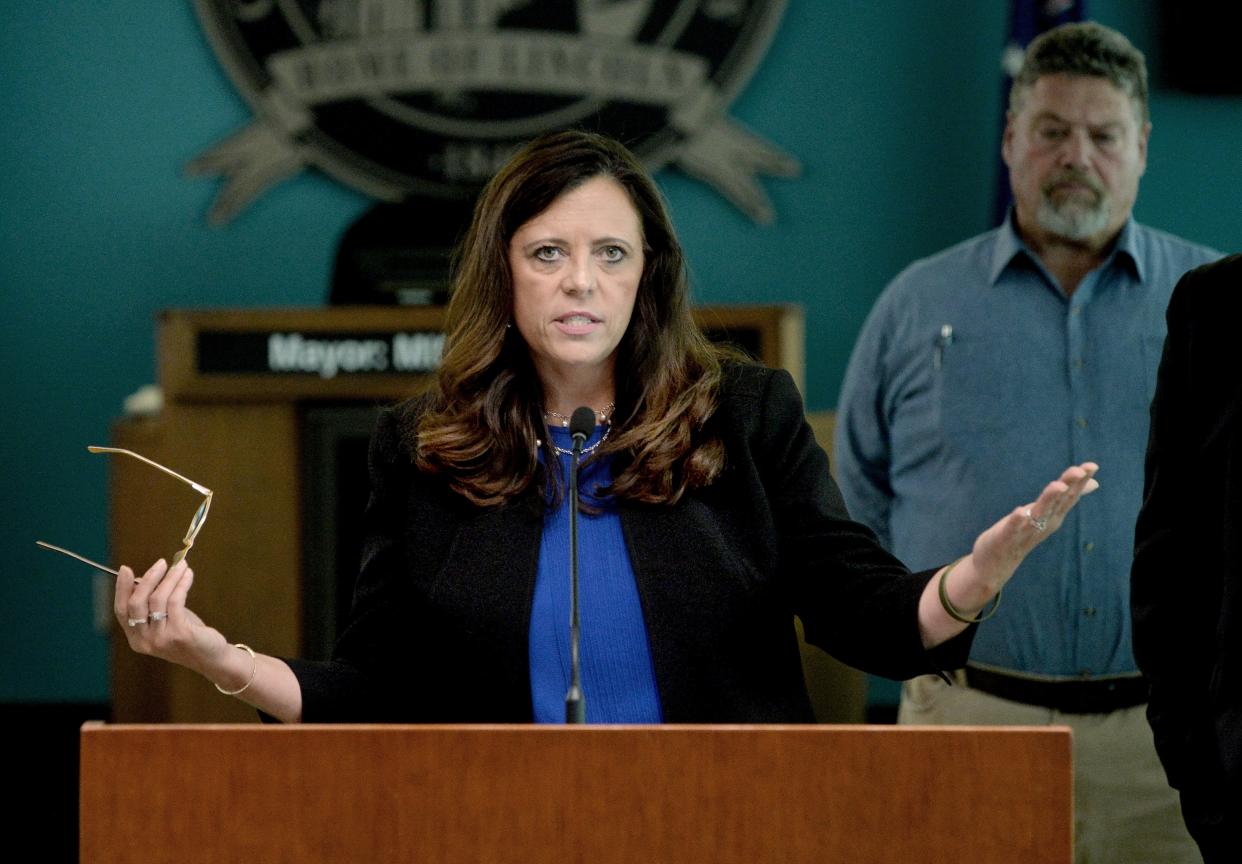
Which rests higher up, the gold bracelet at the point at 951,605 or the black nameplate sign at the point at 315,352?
the black nameplate sign at the point at 315,352

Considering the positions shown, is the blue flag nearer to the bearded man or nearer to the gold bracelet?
the bearded man

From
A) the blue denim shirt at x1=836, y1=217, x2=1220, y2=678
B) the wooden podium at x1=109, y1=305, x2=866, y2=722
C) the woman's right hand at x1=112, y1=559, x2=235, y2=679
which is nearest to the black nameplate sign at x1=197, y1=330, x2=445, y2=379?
the wooden podium at x1=109, y1=305, x2=866, y2=722

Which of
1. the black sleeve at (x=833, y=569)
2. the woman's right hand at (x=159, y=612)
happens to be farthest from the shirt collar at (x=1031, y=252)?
the woman's right hand at (x=159, y=612)

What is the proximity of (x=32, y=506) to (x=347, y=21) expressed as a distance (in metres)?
1.73

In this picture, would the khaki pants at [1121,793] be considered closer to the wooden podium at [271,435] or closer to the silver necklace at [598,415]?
the wooden podium at [271,435]

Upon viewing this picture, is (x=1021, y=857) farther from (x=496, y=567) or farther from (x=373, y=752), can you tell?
(x=496, y=567)

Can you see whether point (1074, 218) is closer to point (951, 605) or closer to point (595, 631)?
point (951, 605)

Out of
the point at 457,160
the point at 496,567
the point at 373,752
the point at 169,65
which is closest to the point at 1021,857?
the point at 373,752

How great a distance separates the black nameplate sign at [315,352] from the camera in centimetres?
329

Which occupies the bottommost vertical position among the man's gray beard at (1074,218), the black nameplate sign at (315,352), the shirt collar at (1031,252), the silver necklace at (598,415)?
the silver necklace at (598,415)

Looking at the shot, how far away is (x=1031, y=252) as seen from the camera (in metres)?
2.63

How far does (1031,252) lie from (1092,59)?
0.33m

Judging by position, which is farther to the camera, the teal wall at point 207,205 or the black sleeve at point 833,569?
the teal wall at point 207,205

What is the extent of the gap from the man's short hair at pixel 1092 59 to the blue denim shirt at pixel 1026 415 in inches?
9.3
